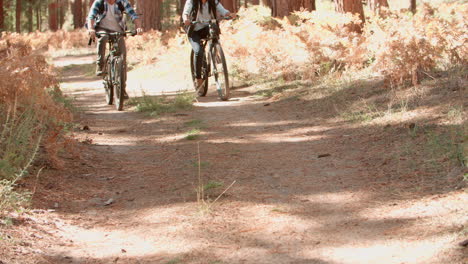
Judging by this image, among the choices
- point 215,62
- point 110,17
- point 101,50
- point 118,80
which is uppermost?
point 110,17

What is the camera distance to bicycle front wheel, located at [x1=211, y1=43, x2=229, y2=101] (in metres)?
10.6

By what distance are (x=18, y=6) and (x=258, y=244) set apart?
38.5 meters

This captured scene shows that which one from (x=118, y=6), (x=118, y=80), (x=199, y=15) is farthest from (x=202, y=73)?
(x=118, y=6)

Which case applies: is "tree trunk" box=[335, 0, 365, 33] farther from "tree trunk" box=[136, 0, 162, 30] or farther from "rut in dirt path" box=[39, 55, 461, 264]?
"tree trunk" box=[136, 0, 162, 30]

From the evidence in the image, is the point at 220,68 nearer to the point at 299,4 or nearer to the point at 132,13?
the point at 132,13

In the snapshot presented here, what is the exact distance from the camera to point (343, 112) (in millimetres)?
8266

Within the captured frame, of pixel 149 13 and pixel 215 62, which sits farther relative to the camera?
pixel 149 13

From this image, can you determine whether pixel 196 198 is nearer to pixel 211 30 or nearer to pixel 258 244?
pixel 258 244

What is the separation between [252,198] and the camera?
512 centimetres

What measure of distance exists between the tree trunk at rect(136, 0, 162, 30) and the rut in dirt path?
1514 centimetres

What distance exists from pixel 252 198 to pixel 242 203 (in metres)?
0.16

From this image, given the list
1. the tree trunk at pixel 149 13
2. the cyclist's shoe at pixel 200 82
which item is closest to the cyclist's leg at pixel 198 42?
the cyclist's shoe at pixel 200 82

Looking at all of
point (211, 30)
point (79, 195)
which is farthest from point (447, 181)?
point (211, 30)

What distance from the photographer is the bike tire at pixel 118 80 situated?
10076 millimetres
